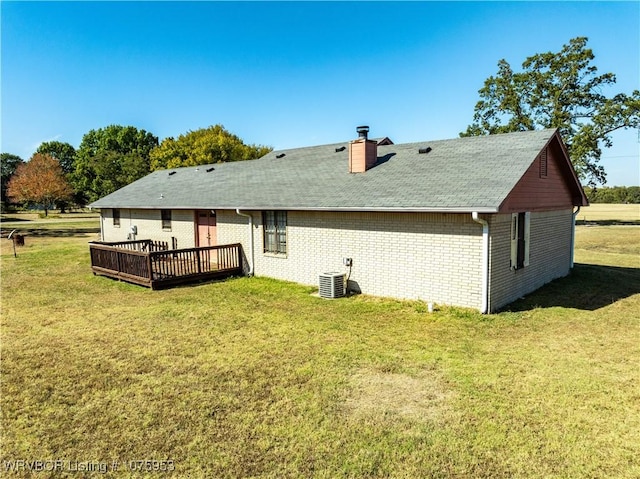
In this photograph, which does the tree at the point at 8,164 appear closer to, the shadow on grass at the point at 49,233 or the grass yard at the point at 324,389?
the shadow on grass at the point at 49,233

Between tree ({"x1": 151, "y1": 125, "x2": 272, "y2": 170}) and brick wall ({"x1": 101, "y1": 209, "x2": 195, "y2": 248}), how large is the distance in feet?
83.5

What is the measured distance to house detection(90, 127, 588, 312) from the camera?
929 centimetres

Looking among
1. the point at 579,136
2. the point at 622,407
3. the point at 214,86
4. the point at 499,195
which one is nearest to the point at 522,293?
the point at 499,195

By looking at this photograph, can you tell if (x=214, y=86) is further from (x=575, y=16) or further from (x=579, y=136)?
(x=579, y=136)

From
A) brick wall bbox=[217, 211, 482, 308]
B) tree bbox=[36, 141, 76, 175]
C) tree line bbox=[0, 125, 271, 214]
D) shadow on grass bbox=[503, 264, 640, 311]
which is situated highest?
tree bbox=[36, 141, 76, 175]

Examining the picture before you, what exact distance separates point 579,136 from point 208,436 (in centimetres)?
3889

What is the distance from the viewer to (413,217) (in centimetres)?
995

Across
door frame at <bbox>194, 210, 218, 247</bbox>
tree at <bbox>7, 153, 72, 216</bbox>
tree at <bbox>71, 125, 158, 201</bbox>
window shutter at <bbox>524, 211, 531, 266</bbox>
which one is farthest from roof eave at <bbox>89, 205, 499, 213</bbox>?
tree at <bbox>71, 125, 158, 201</bbox>

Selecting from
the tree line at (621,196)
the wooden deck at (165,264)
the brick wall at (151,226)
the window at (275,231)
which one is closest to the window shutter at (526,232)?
the window at (275,231)

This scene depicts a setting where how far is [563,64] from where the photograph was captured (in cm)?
3472

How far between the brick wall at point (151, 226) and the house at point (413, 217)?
10cm

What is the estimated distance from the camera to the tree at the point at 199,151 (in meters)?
46.8

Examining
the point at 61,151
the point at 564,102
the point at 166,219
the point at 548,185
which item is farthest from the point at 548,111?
the point at 61,151

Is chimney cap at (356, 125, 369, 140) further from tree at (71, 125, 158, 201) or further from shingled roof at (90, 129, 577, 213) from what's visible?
tree at (71, 125, 158, 201)
